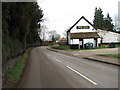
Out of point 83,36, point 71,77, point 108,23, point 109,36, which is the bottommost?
point 71,77

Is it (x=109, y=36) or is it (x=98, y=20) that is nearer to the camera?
(x=109, y=36)

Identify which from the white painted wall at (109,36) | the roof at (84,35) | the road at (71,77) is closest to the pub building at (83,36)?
the roof at (84,35)

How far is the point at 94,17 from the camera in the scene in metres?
→ 90.2

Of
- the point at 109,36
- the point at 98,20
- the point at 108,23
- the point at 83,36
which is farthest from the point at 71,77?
the point at 108,23

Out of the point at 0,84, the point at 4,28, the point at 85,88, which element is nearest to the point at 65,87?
the point at 85,88

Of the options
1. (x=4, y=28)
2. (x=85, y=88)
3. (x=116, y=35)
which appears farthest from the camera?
(x=116, y=35)

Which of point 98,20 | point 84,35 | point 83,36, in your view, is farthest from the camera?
point 98,20

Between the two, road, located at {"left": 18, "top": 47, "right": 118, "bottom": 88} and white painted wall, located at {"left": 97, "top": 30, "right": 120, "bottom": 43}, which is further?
white painted wall, located at {"left": 97, "top": 30, "right": 120, "bottom": 43}

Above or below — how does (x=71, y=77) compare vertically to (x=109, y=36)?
below

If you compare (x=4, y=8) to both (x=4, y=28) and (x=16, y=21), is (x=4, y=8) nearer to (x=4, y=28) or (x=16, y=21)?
(x=4, y=28)

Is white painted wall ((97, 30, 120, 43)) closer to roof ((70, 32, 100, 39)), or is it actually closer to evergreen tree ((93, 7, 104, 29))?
roof ((70, 32, 100, 39))

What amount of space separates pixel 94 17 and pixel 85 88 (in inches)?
3521

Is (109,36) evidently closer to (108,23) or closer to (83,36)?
(83,36)

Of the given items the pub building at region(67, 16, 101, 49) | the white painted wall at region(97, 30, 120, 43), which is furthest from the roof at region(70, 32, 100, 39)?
the white painted wall at region(97, 30, 120, 43)
